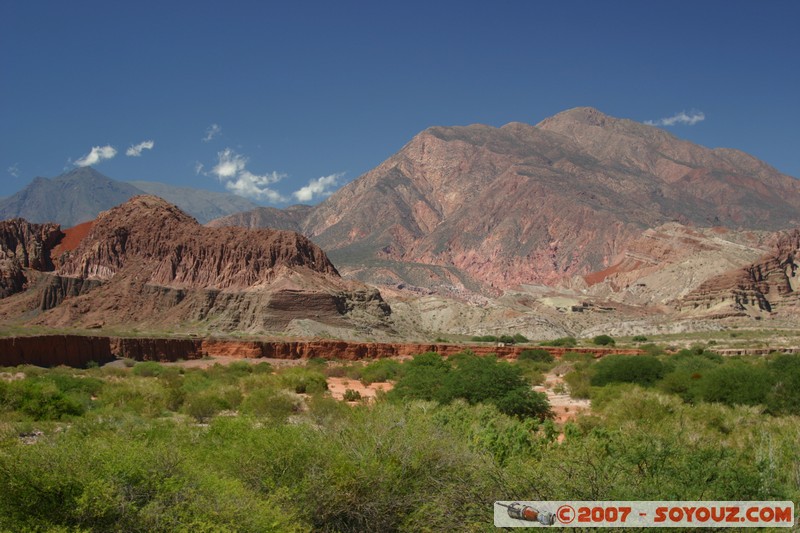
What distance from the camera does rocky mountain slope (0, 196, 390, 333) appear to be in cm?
8394

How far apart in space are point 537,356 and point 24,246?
9028 centimetres

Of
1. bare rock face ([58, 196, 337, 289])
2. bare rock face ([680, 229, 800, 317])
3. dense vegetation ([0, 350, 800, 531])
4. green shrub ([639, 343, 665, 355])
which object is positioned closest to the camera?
dense vegetation ([0, 350, 800, 531])

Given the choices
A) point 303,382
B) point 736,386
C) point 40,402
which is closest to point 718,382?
point 736,386

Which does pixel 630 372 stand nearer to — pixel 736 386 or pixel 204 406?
pixel 736 386

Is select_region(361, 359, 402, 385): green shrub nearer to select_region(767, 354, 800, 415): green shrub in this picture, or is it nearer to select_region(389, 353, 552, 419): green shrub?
select_region(389, 353, 552, 419): green shrub

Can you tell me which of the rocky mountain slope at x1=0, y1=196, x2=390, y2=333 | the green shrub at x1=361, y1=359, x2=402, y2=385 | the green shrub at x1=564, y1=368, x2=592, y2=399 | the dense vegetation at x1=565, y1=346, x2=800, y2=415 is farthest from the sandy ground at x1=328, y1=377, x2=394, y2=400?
the rocky mountain slope at x1=0, y1=196, x2=390, y2=333

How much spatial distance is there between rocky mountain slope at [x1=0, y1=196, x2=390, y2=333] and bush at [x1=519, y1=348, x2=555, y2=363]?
26280 mm

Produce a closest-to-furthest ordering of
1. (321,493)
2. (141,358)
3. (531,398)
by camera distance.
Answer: (321,493) < (531,398) < (141,358)

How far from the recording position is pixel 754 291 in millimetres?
100750

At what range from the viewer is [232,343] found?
214ft

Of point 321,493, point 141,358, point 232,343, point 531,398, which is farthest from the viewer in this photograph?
point 232,343

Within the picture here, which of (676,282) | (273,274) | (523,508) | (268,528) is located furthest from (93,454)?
(676,282)

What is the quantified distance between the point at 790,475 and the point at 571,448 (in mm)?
3635

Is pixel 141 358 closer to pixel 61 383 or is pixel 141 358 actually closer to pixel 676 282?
pixel 61 383
